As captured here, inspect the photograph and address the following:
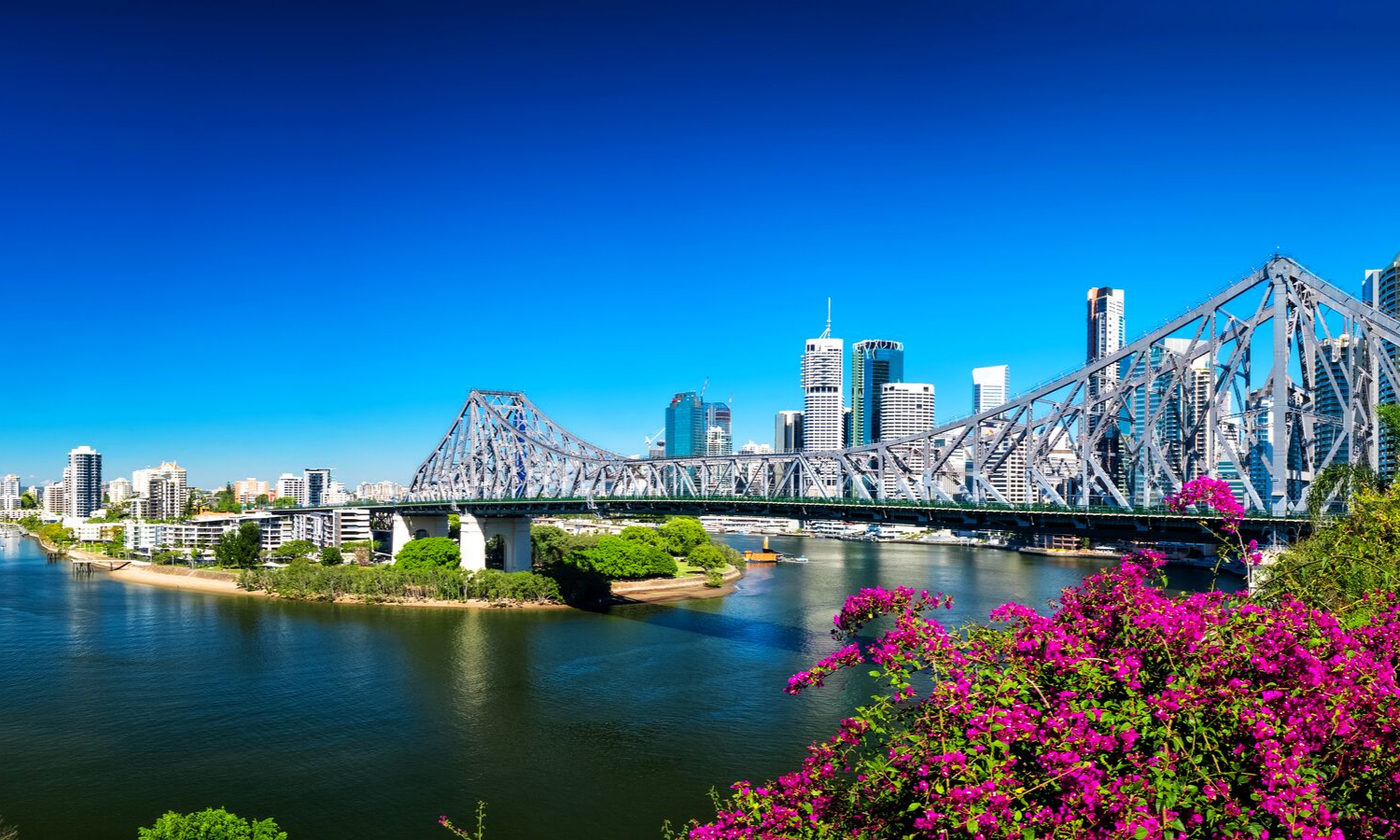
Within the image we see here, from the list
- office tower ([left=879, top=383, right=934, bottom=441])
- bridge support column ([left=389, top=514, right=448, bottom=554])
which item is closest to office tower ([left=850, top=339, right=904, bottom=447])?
office tower ([left=879, top=383, right=934, bottom=441])

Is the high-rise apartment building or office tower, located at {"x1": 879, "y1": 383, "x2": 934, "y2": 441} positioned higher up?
office tower, located at {"x1": 879, "y1": 383, "x2": 934, "y2": 441}

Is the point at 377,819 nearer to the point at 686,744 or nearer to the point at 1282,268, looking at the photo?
the point at 686,744

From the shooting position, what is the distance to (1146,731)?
509cm

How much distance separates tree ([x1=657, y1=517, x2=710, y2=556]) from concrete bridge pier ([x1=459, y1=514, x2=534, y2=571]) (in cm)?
1177

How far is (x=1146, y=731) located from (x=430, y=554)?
47.4 metres

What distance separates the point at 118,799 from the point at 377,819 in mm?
4956

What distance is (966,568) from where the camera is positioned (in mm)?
62438

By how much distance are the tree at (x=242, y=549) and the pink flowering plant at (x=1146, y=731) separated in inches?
2063

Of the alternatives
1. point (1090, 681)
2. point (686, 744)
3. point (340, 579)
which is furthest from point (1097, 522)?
point (340, 579)

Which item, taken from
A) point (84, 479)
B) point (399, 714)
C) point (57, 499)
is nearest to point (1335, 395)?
point (399, 714)

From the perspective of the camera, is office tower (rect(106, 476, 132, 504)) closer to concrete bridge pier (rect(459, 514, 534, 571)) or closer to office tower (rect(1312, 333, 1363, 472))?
concrete bridge pier (rect(459, 514, 534, 571))

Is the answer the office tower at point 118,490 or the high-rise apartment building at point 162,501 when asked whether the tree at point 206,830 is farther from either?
the office tower at point 118,490

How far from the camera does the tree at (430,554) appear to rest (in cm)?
4838

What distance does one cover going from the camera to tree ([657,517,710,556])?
2362 inches
